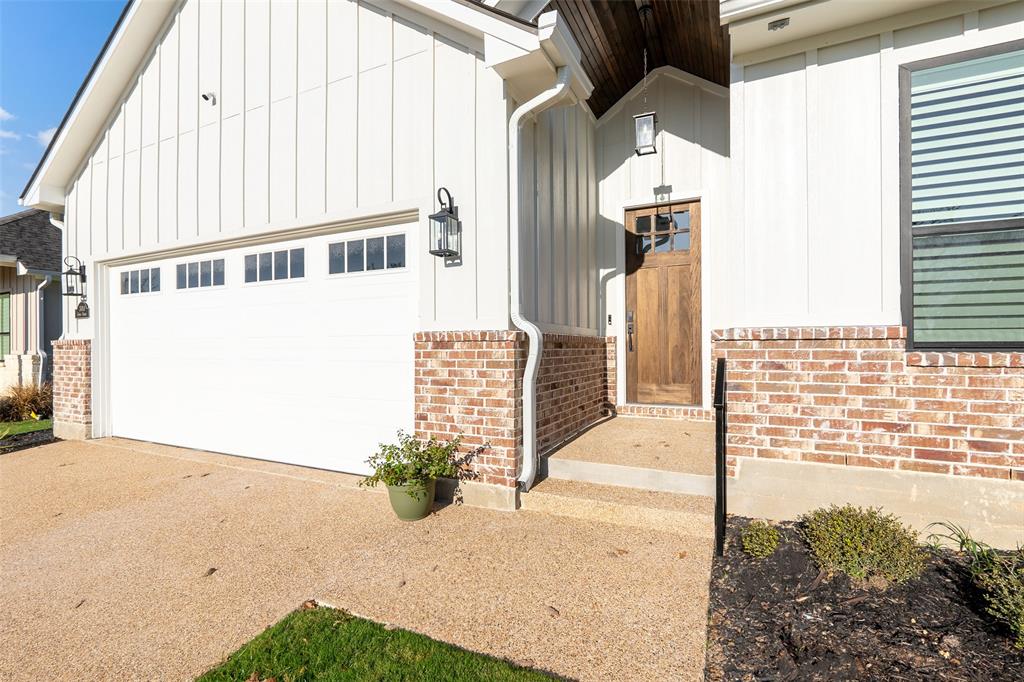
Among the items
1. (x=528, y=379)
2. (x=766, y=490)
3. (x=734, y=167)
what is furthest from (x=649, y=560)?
(x=734, y=167)

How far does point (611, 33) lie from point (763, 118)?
9.70 feet

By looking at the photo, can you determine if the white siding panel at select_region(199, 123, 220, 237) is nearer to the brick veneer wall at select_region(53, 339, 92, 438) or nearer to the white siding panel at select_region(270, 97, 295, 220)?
the white siding panel at select_region(270, 97, 295, 220)

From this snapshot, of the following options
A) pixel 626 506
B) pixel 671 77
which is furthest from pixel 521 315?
pixel 671 77

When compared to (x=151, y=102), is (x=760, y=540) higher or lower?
lower

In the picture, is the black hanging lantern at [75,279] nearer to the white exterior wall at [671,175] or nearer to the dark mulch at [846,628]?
the white exterior wall at [671,175]

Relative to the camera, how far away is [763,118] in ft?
11.3

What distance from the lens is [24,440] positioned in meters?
6.82

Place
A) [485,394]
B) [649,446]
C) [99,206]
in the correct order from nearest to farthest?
1. [485,394]
2. [649,446]
3. [99,206]

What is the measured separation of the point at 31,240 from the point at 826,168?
14469mm

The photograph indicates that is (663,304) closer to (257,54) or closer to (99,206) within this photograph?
(257,54)

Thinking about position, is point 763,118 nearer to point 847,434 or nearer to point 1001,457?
point 847,434

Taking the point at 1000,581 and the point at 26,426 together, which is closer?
the point at 1000,581

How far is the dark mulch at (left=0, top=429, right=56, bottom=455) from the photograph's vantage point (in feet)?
21.0

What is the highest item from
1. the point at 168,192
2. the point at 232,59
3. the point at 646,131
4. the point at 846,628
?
the point at 232,59
